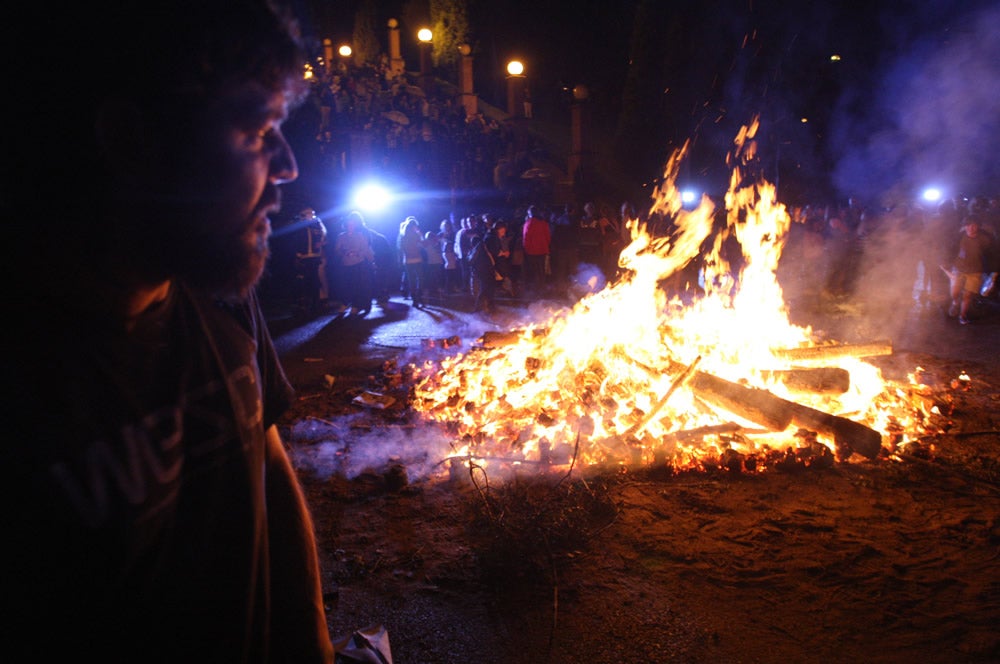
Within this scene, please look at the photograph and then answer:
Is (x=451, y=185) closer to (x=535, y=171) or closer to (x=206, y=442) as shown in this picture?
(x=535, y=171)

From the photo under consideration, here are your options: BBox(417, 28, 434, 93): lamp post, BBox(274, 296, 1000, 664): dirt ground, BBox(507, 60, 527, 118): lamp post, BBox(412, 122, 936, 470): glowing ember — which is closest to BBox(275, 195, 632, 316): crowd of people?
BBox(412, 122, 936, 470): glowing ember

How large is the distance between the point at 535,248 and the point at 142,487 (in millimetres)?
14402

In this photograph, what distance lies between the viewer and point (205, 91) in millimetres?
1255

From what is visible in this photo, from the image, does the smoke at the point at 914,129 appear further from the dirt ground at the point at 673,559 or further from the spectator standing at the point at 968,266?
the dirt ground at the point at 673,559

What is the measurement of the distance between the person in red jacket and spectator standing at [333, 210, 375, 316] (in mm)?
4211

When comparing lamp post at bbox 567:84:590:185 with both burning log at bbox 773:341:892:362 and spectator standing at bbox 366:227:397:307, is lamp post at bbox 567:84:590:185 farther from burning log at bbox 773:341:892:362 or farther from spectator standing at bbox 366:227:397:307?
burning log at bbox 773:341:892:362

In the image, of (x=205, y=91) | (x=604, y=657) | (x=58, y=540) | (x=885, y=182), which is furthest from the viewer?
(x=885, y=182)

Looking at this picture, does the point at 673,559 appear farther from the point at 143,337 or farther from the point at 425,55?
the point at 425,55

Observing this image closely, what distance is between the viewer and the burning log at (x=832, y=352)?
751 centimetres

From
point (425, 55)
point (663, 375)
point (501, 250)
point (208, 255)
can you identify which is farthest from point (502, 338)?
point (425, 55)

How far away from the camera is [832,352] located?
24.8 feet

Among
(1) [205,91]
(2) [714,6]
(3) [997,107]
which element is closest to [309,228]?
(1) [205,91]

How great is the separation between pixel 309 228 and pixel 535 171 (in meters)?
13.0

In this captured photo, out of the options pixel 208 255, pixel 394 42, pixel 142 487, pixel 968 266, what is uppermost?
pixel 394 42
